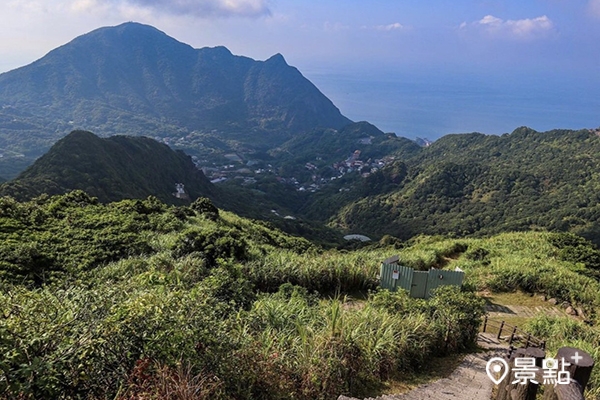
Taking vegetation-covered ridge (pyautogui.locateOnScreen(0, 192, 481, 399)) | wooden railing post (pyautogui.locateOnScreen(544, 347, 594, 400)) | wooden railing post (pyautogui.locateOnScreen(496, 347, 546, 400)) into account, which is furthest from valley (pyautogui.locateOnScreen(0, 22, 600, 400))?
wooden railing post (pyautogui.locateOnScreen(544, 347, 594, 400))

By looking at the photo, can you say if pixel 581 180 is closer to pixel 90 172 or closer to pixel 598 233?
pixel 598 233

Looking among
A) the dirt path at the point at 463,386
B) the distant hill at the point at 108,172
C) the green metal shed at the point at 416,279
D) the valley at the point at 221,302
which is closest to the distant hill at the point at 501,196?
the distant hill at the point at 108,172

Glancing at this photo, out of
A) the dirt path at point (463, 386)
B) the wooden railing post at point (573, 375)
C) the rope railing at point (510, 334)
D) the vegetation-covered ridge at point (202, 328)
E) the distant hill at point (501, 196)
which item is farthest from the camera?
the distant hill at point (501, 196)

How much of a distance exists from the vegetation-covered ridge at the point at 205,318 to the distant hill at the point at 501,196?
42.8 meters

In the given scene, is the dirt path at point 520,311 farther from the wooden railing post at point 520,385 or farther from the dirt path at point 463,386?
the wooden railing post at point 520,385

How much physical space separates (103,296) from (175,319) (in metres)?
0.90

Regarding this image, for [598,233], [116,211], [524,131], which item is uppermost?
[524,131]

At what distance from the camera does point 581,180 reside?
189 feet

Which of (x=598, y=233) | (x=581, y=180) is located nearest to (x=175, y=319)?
(x=598, y=233)

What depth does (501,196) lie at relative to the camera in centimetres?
6172

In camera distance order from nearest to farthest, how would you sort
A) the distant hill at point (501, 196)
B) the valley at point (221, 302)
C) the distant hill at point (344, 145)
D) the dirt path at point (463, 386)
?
1. the valley at point (221, 302)
2. the dirt path at point (463, 386)
3. the distant hill at point (501, 196)
4. the distant hill at point (344, 145)

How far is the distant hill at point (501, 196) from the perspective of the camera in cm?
5025

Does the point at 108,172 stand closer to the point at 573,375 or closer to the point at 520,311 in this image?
the point at 520,311

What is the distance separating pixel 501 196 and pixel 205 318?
6732cm
